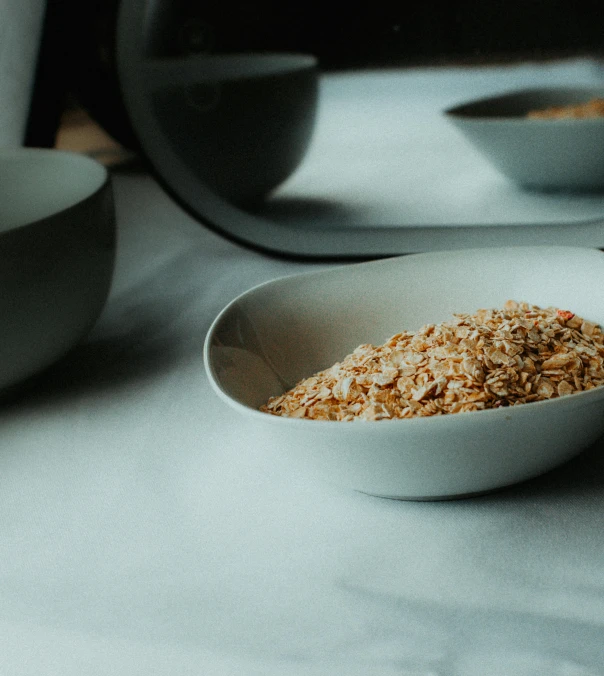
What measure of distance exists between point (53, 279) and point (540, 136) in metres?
0.32

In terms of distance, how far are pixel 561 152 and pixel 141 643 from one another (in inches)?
16.2

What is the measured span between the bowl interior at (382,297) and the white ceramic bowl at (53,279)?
93 mm

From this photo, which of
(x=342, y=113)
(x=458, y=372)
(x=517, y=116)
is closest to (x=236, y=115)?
(x=342, y=113)

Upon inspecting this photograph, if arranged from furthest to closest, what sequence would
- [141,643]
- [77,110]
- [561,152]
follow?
1. [77,110]
2. [561,152]
3. [141,643]

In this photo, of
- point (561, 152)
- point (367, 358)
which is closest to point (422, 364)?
point (367, 358)

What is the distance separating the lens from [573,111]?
554 mm

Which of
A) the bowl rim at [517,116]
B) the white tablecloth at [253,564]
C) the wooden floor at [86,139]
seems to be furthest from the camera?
the wooden floor at [86,139]

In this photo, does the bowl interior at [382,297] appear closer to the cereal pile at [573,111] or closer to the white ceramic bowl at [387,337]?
the white ceramic bowl at [387,337]

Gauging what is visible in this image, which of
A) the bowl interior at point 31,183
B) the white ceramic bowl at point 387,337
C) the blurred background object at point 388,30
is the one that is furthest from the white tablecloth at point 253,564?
the blurred background object at point 388,30

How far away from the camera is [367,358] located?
39 centimetres

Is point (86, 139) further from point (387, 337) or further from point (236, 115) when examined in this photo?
point (387, 337)

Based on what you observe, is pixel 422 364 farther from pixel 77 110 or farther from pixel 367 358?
pixel 77 110

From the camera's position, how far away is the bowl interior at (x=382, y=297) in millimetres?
453

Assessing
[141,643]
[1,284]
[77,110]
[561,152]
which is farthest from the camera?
[77,110]
